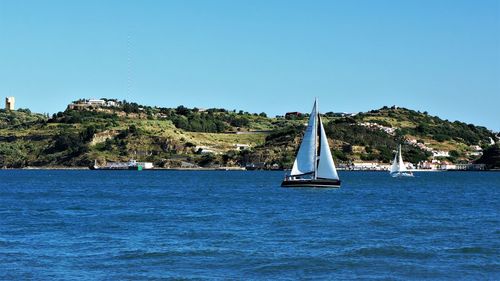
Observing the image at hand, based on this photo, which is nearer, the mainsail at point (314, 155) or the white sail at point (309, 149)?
the mainsail at point (314, 155)

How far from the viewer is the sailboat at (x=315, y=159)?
8400 centimetres

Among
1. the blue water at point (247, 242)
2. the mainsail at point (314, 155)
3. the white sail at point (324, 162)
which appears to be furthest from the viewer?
the mainsail at point (314, 155)

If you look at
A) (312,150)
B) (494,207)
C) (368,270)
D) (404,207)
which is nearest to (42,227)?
(368,270)

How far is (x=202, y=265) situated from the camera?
31719 millimetres

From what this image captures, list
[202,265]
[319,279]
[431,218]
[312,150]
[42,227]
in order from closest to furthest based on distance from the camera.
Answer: [319,279], [202,265], [42,227], [431,218], [312,150]

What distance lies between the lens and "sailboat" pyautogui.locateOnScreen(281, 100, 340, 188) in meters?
84.0

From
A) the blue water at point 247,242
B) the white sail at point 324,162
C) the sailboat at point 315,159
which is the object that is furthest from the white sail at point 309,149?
the blue water at point 247,242

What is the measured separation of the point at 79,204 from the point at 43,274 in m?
37.2

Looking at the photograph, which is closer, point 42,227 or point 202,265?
point 202,265

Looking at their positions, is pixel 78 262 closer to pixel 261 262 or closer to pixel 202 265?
pixel 202 265

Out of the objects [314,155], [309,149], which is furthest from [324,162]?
[309,149]

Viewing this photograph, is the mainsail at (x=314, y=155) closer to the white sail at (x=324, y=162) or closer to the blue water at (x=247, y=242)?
the white sail at (x=324, y=162)

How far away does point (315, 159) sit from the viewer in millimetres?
84125

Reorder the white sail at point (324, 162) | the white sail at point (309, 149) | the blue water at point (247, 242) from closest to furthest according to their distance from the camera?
the blue water at point (247, 242)
the white sail at point (324, 162)
the white sail at point (309, 149)
